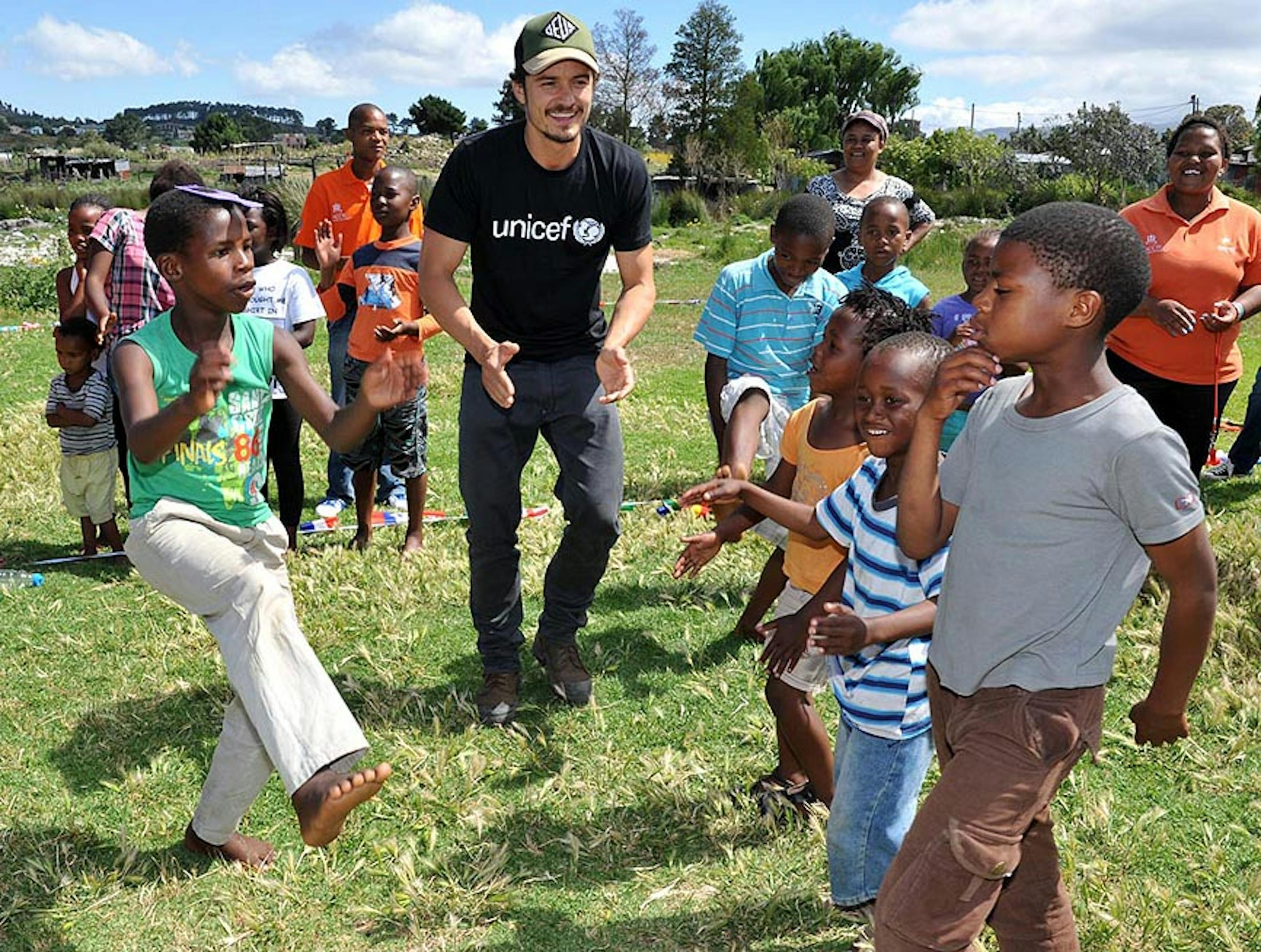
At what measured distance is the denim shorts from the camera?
21.6 ft

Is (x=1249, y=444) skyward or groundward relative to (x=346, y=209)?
groundward

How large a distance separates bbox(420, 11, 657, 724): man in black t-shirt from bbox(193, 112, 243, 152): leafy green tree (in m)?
90.7

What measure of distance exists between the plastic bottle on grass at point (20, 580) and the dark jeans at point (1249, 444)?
26.9ft

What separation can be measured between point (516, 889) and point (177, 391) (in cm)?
197

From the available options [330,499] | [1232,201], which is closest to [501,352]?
[330,499]

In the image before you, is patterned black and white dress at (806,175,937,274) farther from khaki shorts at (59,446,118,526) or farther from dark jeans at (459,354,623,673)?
khaki shorts at (59,446,118,526)

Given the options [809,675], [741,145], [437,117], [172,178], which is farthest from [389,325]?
[437,117]

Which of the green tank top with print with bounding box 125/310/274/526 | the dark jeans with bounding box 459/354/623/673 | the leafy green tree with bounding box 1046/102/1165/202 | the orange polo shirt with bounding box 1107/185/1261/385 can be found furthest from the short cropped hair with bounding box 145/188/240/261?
the leafy green tree with bounding box 1046/102/1165/202

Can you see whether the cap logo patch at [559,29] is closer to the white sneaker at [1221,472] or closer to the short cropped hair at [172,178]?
the short cropped hair at [172,178]

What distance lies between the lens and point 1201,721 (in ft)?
15.1

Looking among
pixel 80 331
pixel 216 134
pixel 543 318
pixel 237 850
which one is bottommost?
pixel 237 850

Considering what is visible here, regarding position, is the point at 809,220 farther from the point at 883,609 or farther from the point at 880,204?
the point at 883,609

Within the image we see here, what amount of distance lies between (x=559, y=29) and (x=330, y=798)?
9.37 feet

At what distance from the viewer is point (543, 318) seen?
4539mm
